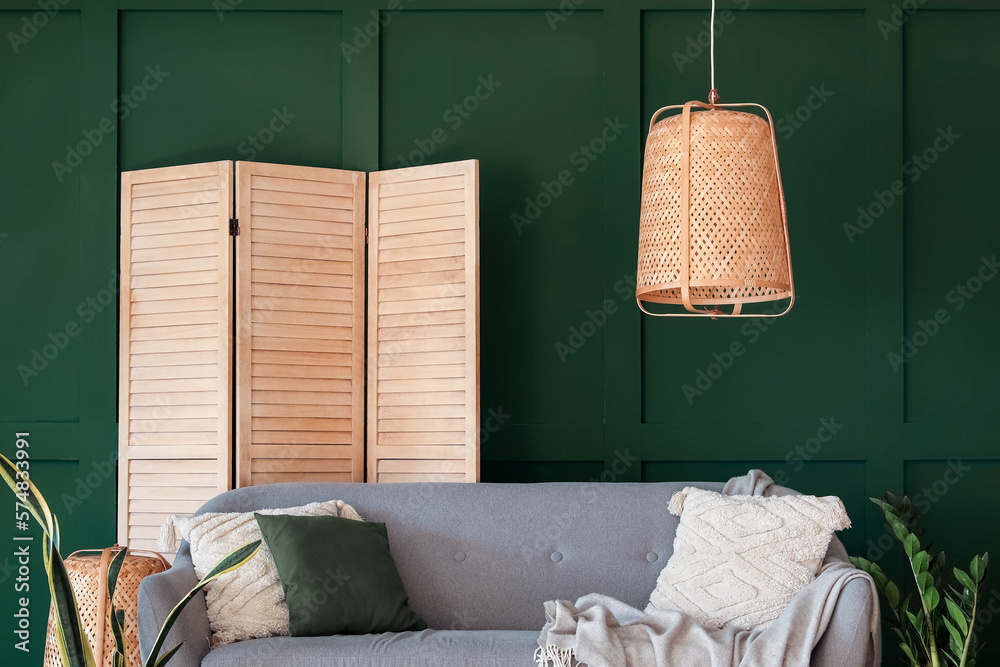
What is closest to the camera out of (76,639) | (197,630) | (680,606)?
(76,639)

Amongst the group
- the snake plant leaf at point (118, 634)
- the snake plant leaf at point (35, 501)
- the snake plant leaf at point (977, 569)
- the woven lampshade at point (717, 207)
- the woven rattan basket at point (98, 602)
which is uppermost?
the woven lampshade at point (717, 207)

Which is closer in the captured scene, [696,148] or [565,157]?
[696,148]

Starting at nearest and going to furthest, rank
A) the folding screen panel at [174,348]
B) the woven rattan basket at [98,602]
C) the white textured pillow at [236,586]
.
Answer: the white textured pillow at [236,586] < the woven rattan basket at [98,602] < the folding screen panel at [174,348]

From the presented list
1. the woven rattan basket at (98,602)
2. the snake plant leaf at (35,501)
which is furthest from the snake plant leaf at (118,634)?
the woven rattan basket at (98,602)

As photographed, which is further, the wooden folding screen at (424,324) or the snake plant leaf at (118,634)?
the wooden folding screen at (424,324)

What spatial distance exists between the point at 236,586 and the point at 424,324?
115cm

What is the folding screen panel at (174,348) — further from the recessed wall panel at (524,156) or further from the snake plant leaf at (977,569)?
the snake plant leaf at (977,569)

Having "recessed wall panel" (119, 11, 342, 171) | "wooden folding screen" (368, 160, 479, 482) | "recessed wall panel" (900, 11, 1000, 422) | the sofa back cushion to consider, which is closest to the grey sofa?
the sofa back cushion

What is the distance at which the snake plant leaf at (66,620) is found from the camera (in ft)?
4.00

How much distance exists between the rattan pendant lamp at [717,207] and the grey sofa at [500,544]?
0.85 meters

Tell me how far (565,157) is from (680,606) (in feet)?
5.96

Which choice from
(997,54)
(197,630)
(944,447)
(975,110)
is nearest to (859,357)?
(944,447)

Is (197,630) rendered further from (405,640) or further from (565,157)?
(565,157)

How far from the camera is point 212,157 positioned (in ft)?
11.5
